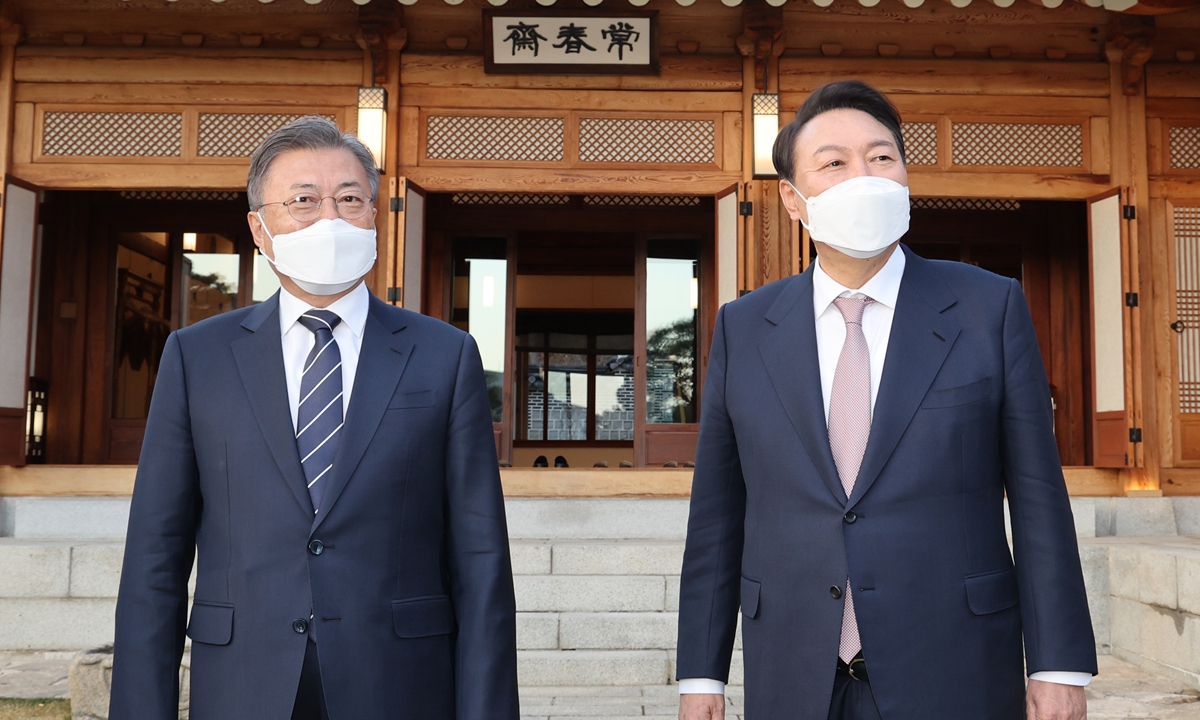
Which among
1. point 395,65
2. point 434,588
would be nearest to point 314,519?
point 434,588

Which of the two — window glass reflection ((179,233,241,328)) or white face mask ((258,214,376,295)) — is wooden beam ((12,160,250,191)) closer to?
window glass reflection ((179,233,241,328))

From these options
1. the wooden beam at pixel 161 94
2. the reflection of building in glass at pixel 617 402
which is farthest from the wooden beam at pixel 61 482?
the reflection of building in glass at pixel 617 402

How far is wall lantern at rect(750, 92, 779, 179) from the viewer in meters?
6.34

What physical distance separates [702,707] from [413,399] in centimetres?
77

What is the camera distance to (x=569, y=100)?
6.56 m

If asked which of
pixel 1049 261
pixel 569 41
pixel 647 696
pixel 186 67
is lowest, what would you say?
pixel 647 696

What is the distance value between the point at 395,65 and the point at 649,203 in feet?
8.94

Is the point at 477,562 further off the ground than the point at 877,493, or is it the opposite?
the point at 877,493

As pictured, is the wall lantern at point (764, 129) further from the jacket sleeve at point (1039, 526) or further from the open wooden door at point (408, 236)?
the jacket sleeve at point (1039, 526)

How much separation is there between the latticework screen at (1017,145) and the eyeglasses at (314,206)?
5574 millimetres

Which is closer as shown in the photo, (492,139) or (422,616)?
(422,616)

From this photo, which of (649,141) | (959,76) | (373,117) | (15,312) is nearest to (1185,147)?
(959,76)

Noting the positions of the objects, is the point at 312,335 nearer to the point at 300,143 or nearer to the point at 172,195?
the point at 300,143

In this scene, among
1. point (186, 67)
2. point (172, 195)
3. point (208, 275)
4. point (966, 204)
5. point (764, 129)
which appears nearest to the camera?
point (764, 129)
